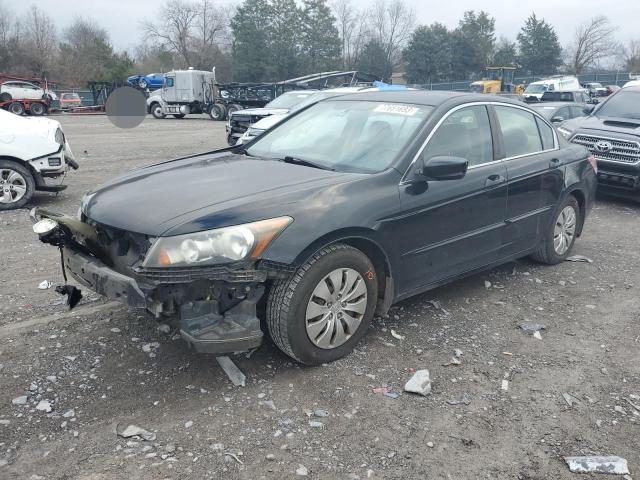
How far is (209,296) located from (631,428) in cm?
238

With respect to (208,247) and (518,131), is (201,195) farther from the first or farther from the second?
(518,131)

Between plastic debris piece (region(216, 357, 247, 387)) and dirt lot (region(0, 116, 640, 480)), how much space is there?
46mm

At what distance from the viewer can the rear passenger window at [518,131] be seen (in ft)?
15.8

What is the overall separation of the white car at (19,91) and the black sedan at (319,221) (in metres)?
30.5

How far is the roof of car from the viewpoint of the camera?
4414 mm

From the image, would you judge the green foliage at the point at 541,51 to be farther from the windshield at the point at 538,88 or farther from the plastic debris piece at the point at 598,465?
the plastic debris piece at the point at 598,465

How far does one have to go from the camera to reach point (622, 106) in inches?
376

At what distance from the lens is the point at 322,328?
351 centimetres

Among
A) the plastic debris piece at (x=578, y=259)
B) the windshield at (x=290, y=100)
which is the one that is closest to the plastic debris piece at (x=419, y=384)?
the plastic debris piece at (x=578, y=259)

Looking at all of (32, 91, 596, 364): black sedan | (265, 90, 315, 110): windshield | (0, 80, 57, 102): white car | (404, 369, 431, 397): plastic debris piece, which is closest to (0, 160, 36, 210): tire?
(32, 91, 596, 364): black sedan

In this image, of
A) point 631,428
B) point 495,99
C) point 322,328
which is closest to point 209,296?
point 322,328

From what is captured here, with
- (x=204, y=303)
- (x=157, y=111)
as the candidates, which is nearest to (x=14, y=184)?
(x=204, y=303)

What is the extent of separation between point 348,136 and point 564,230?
2.67 metres

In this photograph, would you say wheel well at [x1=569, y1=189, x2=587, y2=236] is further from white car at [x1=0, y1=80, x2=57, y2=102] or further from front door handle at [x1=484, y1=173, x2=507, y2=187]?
white car at [x1=0, y1=80, x2=57, y2=102]
